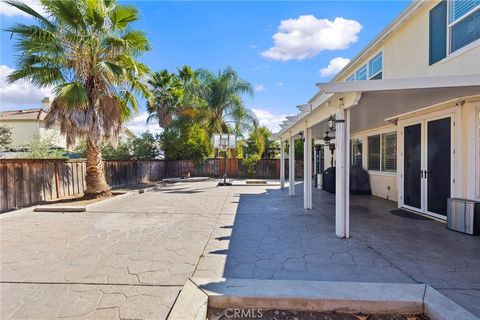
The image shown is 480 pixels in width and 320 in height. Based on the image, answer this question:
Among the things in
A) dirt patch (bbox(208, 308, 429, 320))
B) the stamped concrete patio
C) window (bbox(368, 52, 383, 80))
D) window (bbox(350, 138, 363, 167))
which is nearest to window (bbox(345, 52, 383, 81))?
window (bbox(368, 52, 383, 80))

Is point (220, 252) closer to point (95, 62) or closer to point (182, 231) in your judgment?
point (182, 231)

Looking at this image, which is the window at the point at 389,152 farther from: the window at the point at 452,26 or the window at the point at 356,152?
A: the window at the point at 452,26

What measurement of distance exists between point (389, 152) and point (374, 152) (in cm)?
111

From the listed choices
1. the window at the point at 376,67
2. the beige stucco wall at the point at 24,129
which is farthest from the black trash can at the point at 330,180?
the beige stucco wall at the point at 24,129

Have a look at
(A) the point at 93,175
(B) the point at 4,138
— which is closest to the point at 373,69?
(A) the point at 93,175

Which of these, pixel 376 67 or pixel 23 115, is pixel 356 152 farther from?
pixel 23 115

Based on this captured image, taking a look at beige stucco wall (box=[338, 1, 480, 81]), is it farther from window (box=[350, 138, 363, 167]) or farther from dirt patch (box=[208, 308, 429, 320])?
dirt patch (box=[208, 308, 429, 320])

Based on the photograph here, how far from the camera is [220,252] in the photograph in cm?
443

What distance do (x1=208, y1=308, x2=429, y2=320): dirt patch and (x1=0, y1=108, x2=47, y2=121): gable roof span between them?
79.6 feet

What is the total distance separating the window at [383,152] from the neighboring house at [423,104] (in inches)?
8.7

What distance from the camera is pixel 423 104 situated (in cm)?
589

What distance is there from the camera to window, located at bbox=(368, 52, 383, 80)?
870 cm

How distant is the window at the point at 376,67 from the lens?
8.70 meters

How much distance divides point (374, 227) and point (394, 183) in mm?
4175
